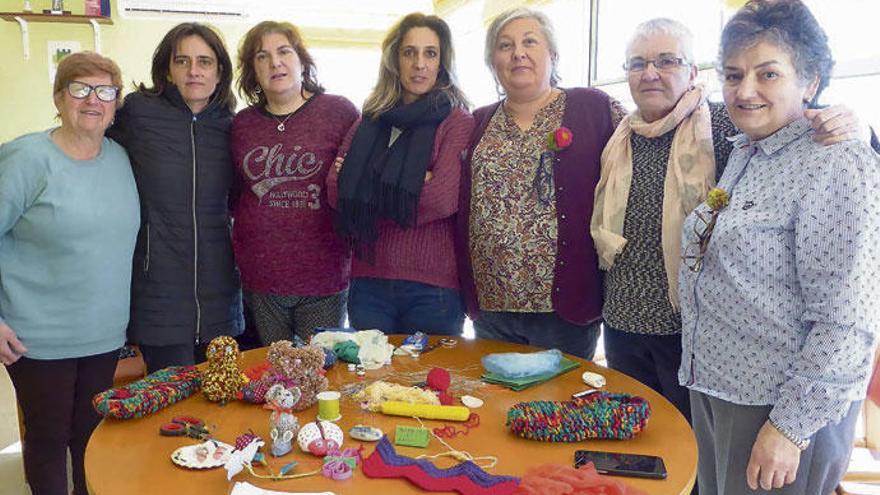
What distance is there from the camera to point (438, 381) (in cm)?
154

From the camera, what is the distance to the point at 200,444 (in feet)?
4.18

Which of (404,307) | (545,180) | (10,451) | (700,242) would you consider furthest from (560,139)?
(10,451)

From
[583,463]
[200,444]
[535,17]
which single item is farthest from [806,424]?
[535,17]

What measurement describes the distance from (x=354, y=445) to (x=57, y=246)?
1.14 meters

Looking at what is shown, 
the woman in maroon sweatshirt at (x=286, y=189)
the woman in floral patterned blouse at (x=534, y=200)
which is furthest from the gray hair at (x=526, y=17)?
the woman in maroon sweatshirt at (x=286, y=189)

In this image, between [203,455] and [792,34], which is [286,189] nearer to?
[203,455]

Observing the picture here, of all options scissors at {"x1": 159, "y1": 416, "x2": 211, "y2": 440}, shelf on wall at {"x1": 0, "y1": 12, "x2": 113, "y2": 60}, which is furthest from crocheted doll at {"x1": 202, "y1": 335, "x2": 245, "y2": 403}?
shelf on wall at {"x1": 0, "y1": 12, "x2": 113, "y2": 60}

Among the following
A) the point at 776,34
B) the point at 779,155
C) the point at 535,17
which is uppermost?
the point at 535,17

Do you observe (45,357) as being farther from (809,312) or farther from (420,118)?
(809,312)

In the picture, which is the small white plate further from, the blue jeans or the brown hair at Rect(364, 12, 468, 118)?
the brown hair at Rect(364, 12, 468, 118)

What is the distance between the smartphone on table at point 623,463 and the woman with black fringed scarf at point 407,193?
93cm

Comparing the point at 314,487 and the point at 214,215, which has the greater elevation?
the point at 214,215

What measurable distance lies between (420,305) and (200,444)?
93cm

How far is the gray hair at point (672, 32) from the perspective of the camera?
5.76 ft
